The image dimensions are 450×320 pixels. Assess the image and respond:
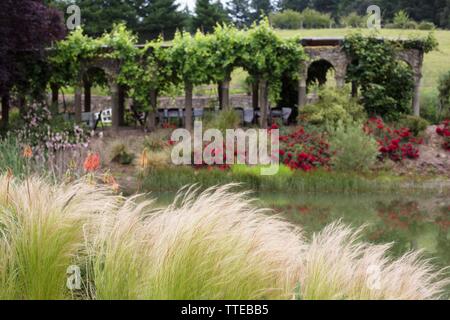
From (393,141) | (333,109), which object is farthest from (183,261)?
(333,109)

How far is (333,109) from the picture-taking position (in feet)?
62.3

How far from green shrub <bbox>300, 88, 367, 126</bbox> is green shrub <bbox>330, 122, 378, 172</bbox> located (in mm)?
1894

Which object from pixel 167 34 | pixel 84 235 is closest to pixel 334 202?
pixel 84 235

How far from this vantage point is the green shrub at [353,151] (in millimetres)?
16312

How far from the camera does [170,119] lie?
22719 millimetres

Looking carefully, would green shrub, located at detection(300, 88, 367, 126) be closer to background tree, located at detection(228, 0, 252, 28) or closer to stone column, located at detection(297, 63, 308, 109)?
stone column, located at detection(297, 63, 308, 109)

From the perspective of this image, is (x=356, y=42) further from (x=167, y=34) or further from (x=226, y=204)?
(x=167, y=34)

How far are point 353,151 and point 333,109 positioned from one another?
283 cm

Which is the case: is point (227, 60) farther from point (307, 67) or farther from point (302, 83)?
point (307, 67)

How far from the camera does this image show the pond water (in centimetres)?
970

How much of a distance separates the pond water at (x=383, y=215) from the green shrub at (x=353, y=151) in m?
1.66

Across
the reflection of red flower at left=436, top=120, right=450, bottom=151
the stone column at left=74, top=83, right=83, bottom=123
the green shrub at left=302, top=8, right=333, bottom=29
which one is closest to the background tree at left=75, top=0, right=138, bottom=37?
the green shrub at left=302, top=8, right=333, bottom=29

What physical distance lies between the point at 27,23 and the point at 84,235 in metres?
14.8
